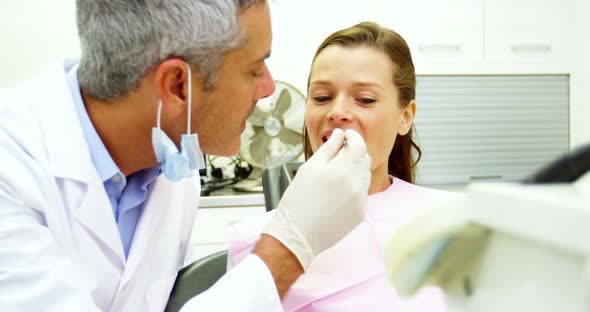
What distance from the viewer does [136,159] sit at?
1143mm

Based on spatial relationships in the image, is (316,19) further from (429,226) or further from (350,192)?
(429,226)

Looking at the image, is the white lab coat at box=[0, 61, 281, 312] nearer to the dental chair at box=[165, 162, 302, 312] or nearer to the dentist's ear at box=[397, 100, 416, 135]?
the dental chair at box=[165, 162, 302, 312]

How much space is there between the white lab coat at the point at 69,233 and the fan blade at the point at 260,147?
45.7 inches

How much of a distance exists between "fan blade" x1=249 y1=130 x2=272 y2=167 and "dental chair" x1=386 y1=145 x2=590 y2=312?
7.11 feet

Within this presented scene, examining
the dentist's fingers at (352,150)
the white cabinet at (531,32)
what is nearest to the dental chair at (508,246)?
the dentist's fingers at (352,150)

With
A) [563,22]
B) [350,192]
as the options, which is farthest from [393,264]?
[563,22]

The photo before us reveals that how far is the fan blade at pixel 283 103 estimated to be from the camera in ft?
8.00

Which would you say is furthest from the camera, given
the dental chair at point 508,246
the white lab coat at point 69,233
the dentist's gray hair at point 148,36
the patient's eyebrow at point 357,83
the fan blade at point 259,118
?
the fan blade at point 259,118

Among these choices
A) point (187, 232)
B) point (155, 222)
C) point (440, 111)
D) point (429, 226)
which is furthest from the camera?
point (440, 111)

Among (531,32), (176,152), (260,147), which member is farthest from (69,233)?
(531,32)

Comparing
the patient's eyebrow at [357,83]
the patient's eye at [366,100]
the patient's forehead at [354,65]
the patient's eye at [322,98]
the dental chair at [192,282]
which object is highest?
the patient's forehead at [354,65]

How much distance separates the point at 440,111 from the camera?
2904mm

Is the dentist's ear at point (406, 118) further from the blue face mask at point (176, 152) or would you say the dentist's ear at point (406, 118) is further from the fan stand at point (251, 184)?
the fan stand at point (251, 184)

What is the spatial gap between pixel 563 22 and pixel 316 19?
5.10ft
